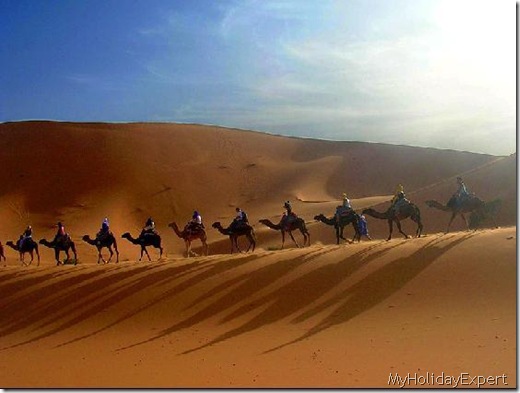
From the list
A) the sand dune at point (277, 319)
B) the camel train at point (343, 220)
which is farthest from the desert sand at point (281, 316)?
the camel train at point (343, 220)

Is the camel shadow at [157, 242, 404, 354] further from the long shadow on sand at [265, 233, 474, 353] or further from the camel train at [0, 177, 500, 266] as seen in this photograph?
the camel train at [0, 177, 500, 266]

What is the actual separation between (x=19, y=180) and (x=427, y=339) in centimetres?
5629

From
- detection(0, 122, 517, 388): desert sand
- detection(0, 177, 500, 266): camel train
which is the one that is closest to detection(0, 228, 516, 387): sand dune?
detection(0, 122, 517, 388): desert sand

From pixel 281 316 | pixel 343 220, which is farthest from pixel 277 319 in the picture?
pixel 343 220

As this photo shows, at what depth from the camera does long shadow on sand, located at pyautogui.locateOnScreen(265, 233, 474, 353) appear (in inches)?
619

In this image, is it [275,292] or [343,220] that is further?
[343,220]

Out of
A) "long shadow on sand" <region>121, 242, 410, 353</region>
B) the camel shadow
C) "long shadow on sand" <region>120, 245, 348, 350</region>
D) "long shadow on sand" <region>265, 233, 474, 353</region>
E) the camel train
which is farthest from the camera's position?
the camel train

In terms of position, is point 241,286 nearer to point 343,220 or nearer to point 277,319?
point 277,319

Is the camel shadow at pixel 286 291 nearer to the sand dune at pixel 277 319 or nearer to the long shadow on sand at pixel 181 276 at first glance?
the sand dune at pixel 277 319

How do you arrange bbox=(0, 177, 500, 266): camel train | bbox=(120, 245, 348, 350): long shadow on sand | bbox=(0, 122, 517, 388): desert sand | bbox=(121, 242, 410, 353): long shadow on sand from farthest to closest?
bbox=(0, 177, 500, 266): camel train, bbox=(120, 245, 348, 350): long shadow on sand, bbox=(121, 242, 410, 353): long shadow on sand, bbox=(0, 122, 517, 388): desert sand

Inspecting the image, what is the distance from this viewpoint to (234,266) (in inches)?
833

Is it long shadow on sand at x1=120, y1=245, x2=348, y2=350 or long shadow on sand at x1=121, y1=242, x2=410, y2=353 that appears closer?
long shadow on sand at x1=121, y1=242, x2=410, y2=353

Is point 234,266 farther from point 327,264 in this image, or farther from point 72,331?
point 72,331

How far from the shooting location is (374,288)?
1703 centimetres
